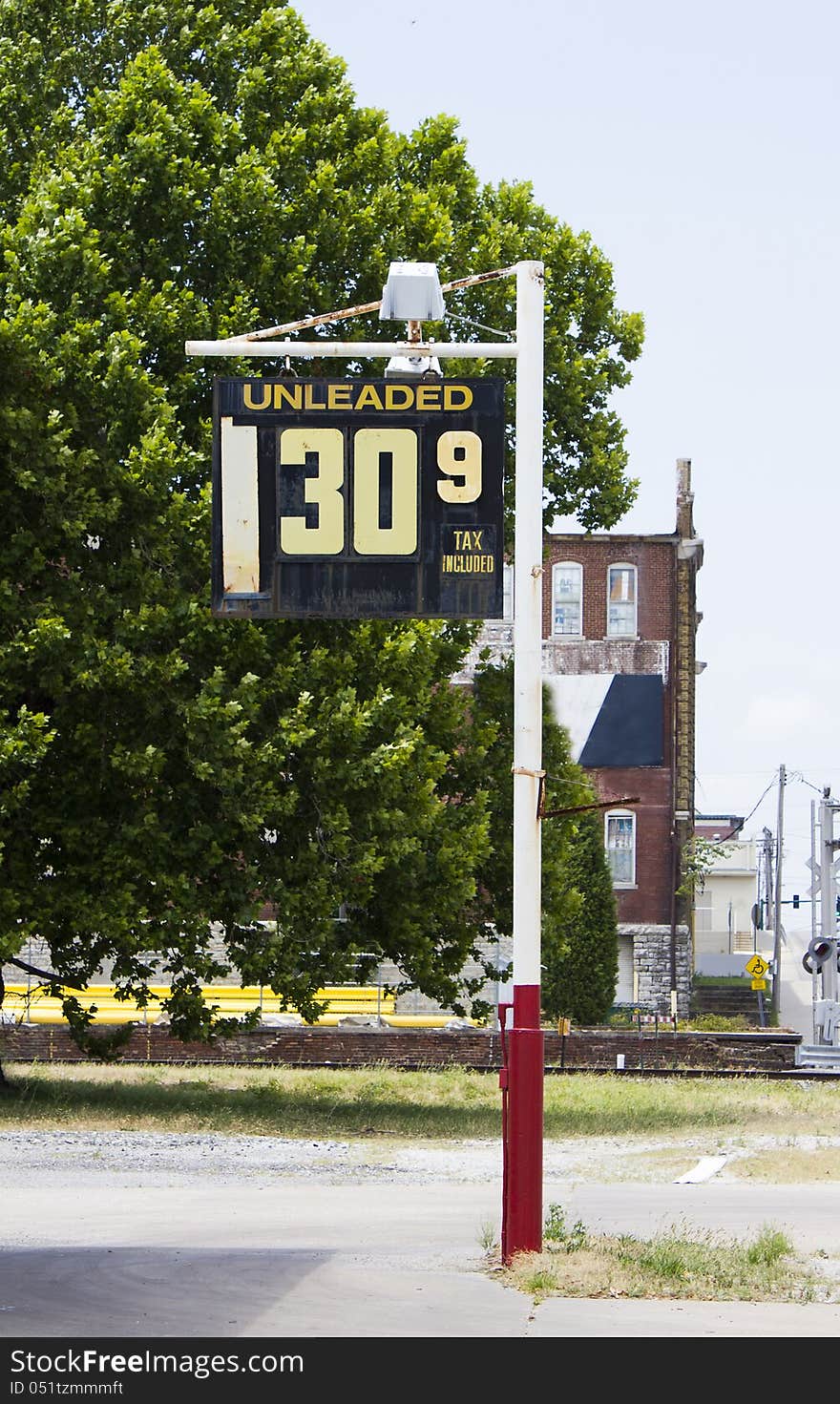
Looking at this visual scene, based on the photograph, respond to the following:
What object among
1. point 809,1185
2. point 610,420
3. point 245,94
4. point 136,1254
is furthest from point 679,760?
point 136,1254

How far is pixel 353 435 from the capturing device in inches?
436

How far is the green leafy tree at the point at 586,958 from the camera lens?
4738cm

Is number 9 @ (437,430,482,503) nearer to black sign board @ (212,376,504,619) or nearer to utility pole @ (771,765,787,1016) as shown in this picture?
black sign board @ (212,376,504,619)

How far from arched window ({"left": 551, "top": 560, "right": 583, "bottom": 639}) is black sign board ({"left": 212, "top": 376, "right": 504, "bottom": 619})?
47.0 metres

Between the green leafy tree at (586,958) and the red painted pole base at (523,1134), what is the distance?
35804 millimetres

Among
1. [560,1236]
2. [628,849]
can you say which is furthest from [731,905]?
[560,1236]

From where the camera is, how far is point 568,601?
A: 5816 centimetres

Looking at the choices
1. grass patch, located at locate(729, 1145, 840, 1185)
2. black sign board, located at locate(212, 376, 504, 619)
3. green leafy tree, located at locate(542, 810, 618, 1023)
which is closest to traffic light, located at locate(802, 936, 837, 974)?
green leafy tree, located at locate(542, 810, 618, 1023)

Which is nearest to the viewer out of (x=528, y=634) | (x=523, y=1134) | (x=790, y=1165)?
(x=523, y=1134)

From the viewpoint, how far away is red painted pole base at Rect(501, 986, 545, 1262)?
10688 mm

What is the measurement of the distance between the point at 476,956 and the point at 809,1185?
10510 mm

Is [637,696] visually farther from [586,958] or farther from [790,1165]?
[790,1165]

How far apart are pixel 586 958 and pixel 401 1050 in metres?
14.1
